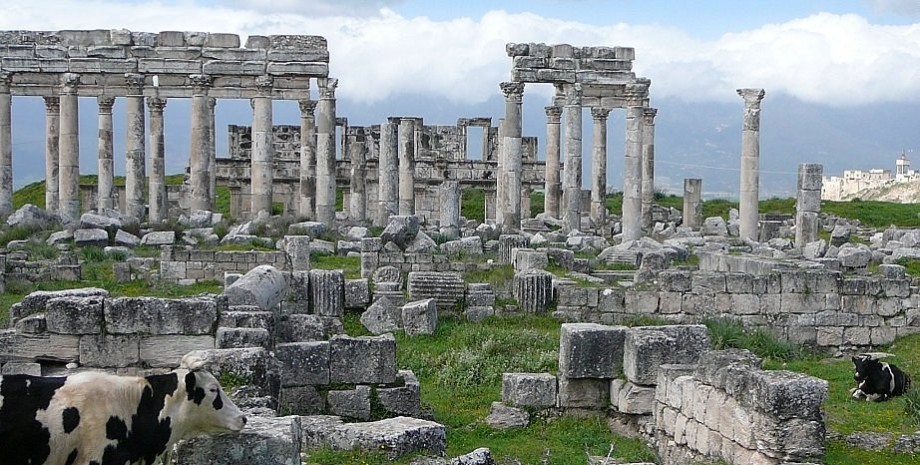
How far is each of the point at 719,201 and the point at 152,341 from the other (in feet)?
182

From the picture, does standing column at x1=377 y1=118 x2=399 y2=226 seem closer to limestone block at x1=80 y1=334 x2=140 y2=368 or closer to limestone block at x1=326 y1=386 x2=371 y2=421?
limestone block at x1=326 y1=386 x2=371 y2=421

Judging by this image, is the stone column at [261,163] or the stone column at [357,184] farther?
the stone column at [357,184]

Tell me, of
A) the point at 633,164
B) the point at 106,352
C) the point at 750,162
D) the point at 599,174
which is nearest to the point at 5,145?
the point at 599,174

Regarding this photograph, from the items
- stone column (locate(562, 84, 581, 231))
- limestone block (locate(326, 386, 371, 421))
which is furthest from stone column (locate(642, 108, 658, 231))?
limestone block (locate(326, 386, 371, 421))

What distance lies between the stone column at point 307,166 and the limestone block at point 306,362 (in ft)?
93.3

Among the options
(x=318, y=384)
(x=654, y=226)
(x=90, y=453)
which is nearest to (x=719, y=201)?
(x=654, y=226)

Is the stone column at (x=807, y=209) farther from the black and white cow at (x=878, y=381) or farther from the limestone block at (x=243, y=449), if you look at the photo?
the limestone block at (x=243, y=449)

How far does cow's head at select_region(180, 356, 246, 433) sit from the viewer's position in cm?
906

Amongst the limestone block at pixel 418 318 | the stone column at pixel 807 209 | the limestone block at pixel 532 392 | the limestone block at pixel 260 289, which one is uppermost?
the stone column at pixel 807 209

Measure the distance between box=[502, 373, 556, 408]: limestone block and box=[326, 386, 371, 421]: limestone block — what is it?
203cm

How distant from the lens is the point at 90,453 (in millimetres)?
8961

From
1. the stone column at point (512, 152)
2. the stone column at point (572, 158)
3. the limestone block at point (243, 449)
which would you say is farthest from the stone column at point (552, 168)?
the limestone block at point (243, 449)

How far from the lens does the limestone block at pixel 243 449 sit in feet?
29.2

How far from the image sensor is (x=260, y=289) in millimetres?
17469
